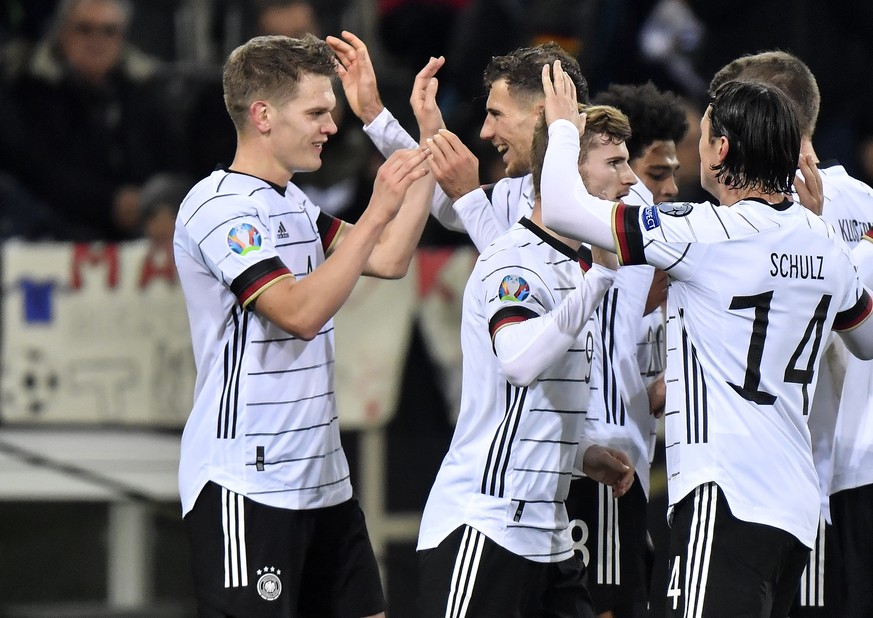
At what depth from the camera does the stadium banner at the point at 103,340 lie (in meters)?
6.58

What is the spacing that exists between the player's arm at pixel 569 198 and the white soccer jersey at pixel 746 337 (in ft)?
0.15

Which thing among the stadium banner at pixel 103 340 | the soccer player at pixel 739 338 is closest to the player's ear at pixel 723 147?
the soccer player at pixel 739 338

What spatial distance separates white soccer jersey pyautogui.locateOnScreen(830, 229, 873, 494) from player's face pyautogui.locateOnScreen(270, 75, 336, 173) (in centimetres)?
169

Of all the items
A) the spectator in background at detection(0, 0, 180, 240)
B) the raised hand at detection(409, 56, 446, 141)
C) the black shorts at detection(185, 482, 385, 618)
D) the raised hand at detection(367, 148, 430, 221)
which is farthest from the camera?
the spectator in background at detection(0, 0, 180, 240)

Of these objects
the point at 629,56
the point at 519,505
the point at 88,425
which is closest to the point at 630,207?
the point at 519,505

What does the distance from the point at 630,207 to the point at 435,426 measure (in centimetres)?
336

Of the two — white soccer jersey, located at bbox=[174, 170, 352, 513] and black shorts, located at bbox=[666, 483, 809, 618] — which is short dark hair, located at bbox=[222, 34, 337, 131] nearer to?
white soccer jersey, located at bbox=[174, 170, 352, 513]

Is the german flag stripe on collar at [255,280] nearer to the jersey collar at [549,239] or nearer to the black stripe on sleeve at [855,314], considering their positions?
the jersey collar at [549,239]

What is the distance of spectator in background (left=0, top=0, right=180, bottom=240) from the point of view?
24.4ft

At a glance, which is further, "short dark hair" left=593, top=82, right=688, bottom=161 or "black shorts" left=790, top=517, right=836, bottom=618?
"short dark hair" left=593, top=82, right=688, bottom=161

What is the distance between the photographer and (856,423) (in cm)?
429

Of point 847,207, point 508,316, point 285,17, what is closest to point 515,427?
point 508,316

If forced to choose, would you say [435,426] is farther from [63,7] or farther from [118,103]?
[63,7]

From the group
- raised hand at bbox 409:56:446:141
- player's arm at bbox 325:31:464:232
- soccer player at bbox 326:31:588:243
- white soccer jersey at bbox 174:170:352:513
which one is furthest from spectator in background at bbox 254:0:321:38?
white soccer jersey at bbox 174:170:352:513
